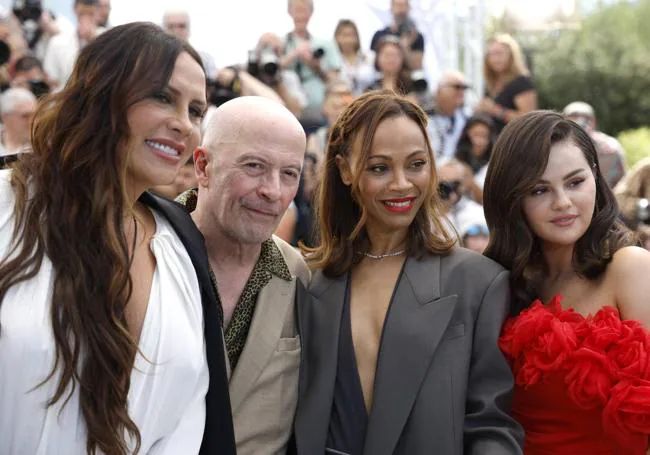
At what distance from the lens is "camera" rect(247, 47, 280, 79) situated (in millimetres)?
7641

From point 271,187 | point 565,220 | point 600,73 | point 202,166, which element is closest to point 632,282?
point 565,220

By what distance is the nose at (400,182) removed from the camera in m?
3.36

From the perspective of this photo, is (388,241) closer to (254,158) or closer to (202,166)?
(254,158)

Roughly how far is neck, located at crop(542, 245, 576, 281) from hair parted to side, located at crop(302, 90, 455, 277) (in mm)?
382

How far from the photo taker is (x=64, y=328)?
263 cm

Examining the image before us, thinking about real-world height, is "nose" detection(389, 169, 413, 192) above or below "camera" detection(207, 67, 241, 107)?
above

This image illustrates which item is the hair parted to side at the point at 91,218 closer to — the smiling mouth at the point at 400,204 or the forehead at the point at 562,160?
the smiling mouth at the point at 400,204

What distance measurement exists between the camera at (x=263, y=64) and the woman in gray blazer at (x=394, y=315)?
4.15 metres

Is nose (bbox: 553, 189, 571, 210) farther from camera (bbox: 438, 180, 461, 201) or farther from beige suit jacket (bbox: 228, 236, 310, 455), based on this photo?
camera (bbox: 438, 180, 461, 201)

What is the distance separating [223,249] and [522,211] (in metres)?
1.06

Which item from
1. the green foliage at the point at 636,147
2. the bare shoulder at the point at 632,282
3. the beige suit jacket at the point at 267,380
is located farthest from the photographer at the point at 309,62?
the green foliage at the point at 636,147

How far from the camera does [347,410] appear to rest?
10.7ft

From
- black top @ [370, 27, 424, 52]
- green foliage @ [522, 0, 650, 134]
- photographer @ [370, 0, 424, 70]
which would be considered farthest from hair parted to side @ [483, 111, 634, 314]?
green foliage @ [522, 0, 650, 134]

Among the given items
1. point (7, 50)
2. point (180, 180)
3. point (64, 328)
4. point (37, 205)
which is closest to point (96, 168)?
point (37, 205)
